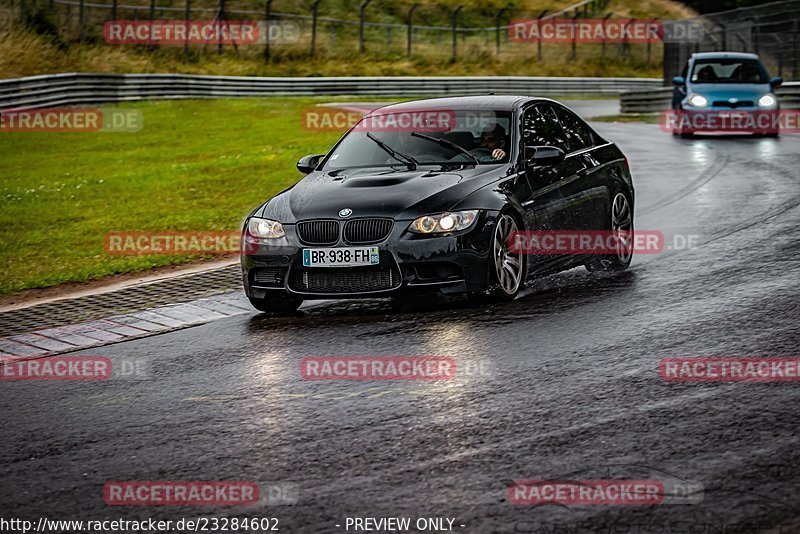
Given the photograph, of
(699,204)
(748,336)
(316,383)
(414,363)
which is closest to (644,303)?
(748,336)

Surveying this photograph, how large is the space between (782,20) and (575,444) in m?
31.3

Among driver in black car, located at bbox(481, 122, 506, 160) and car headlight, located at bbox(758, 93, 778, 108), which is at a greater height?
driver in black car, located at bbox(481, 122, 506, 160)

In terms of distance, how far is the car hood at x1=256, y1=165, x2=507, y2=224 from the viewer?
31.3 feet

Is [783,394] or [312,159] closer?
[783,394]

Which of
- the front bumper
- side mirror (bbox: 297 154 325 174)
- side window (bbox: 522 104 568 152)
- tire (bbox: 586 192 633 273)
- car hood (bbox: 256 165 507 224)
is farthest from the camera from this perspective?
tire (bbox: 586 192 633 273)

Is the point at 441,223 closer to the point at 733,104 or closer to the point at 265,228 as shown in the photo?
the point at 265,228

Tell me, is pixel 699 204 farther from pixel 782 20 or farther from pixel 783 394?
pixel 782 20

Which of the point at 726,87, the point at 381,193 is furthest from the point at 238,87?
the point at 381,193

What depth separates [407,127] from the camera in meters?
10.9

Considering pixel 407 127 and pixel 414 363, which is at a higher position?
pixel 407 127

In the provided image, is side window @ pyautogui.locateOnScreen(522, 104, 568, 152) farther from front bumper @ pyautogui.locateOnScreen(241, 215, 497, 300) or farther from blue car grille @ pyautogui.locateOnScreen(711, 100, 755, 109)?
blue car grille @ pyautogui.locateOnScreen(711, 100, 755, 109)

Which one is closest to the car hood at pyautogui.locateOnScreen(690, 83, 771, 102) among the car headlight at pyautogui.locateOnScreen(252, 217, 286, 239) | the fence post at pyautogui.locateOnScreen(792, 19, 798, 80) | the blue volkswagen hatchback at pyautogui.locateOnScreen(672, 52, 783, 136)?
the blue volkswagen hatchback at pyautogui.locateOnScreen(672, 52, 783, 136)

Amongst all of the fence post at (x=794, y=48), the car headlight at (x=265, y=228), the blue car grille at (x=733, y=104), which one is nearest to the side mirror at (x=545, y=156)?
the car headlight at (x=265, y=228)

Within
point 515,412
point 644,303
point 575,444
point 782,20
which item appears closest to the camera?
point 575,444
